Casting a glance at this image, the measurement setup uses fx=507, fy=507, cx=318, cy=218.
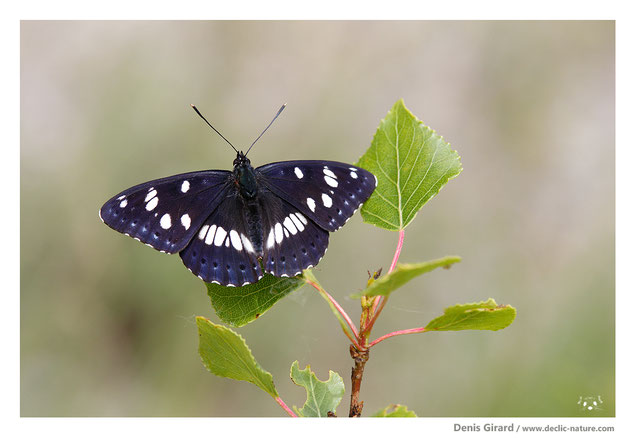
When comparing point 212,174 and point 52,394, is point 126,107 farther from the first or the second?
point 212,174

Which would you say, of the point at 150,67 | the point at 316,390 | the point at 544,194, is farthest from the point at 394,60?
the point at 316,390

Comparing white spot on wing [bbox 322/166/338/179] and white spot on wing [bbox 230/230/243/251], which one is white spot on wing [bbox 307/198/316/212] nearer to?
white spot on wing [bbox 322/166/338/179]

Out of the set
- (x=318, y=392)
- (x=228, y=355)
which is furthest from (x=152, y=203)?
(x=318, y=392)

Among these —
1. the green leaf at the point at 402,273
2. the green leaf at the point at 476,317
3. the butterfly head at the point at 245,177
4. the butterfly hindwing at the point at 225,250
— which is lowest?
the green leaf at the point at 476,317

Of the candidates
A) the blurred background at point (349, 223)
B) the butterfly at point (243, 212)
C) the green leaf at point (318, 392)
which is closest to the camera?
the green leaf at point (318, 392)

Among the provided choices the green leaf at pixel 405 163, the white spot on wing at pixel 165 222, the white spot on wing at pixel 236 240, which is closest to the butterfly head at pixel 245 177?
the white spot on wing at pixel 236 240

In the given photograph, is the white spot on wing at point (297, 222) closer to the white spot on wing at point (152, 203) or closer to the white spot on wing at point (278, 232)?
the white spot on wing at point (278, 232)
